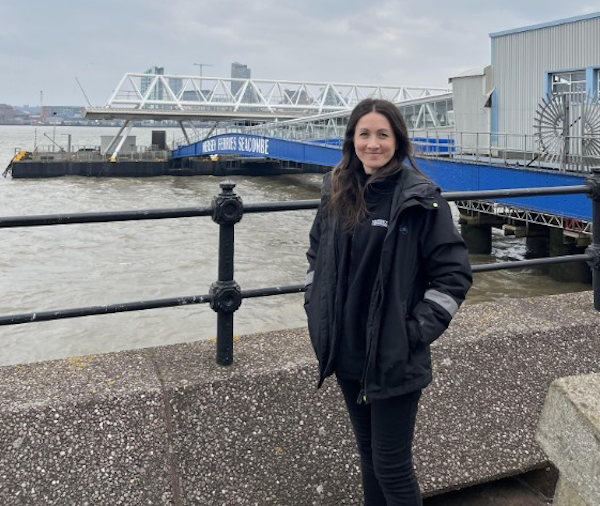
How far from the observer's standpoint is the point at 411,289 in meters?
1.92

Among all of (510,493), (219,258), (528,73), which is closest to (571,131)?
(528,73)

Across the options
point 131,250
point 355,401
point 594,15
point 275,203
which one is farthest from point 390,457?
point 594,15

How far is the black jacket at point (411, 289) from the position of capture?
6.14ft

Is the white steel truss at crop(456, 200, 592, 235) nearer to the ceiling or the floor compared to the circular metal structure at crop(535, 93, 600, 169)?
nearer to the floor

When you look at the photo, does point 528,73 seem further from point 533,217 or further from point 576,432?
point 576,432

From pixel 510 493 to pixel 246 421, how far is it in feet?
3.91

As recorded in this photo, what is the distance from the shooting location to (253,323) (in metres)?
10.5

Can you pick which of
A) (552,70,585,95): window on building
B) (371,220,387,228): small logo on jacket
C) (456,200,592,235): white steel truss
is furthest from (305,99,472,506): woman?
(552,70,585,95): window on building

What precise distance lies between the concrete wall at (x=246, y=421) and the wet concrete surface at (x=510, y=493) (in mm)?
80

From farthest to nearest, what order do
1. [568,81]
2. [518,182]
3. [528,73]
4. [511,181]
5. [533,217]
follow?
[528,73], [568,81], [533,217], [511,181], [518,182]

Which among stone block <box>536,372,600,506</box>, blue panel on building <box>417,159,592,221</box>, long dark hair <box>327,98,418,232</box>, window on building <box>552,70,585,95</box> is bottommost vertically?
stone block <box>536,372,600,506</box>

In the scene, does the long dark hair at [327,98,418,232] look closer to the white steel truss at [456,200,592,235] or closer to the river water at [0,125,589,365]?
the river water at [0,125,589,365]

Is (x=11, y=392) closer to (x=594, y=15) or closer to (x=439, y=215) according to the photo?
(x=439, y=215)

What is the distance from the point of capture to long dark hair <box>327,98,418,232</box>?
6.50ft
